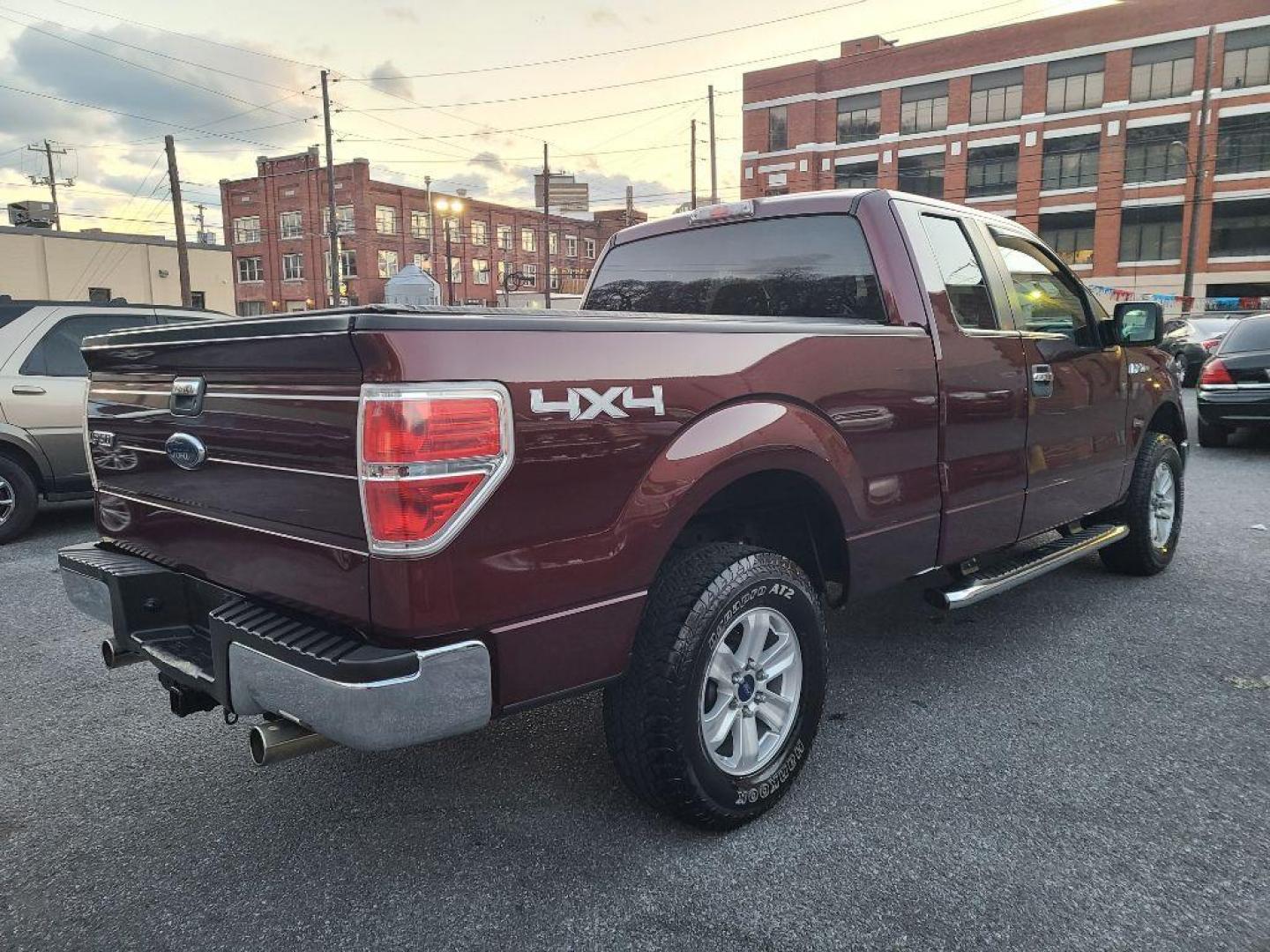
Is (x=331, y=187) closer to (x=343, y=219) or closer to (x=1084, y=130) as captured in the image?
(x=343, y=219)

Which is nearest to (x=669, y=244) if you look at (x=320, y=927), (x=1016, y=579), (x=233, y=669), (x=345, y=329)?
(x=1016, y=579)

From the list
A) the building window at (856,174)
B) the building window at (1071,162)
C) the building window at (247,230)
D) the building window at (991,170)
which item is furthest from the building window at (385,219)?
the building window at (1071,162)

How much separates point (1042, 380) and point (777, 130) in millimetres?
55230

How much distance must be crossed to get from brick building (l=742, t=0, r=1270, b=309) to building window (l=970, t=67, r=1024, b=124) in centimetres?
7

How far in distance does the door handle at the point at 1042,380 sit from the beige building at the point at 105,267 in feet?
125

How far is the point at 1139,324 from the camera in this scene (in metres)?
4.48

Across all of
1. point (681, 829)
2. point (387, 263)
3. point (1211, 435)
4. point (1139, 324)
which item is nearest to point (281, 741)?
point (681, 829)

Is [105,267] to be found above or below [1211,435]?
above

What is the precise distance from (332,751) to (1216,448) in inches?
446

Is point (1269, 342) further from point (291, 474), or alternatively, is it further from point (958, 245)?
point (291, 474)

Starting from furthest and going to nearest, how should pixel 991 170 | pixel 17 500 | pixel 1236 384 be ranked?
pixel 991 170 → pixel 1236 384 → pixel 17 500

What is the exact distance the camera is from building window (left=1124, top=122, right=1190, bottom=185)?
4297cm

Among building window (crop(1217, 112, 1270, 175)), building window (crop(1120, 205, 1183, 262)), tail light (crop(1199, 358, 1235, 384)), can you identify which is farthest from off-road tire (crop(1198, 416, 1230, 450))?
building window (crop(1217, 112, 1270, 175))

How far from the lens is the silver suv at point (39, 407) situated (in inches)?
262
